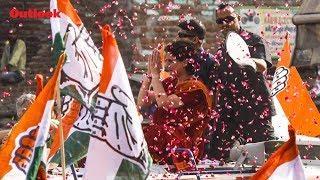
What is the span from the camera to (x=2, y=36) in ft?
47.6

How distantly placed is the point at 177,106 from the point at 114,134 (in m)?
2.06

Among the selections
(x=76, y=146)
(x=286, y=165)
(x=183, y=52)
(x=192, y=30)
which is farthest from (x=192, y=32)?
(x=286, y=165)

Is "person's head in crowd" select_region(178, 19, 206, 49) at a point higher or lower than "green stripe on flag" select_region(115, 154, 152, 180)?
higher

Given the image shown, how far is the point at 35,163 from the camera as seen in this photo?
496 centimetres

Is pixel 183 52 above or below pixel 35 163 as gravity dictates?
above

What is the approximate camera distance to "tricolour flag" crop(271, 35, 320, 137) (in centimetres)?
828

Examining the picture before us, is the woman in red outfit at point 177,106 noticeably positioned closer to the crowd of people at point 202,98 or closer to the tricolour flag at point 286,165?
the crowd of people at point 202,98

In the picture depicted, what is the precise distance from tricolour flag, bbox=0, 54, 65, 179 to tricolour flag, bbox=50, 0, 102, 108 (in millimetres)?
486

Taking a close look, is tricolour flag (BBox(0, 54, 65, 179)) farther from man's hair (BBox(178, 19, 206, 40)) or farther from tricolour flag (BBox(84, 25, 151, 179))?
man's hair (BBox(178, 19, 206, 40))

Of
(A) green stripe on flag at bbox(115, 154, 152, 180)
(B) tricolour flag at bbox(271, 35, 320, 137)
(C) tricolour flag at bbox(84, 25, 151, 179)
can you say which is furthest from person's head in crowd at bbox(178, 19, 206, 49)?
(A) green stripe on flag at bbox(115, 154, 152, 180)

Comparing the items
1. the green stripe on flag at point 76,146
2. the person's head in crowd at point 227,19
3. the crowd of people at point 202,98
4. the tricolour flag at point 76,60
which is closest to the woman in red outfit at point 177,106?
the crowd of people at point 202,98

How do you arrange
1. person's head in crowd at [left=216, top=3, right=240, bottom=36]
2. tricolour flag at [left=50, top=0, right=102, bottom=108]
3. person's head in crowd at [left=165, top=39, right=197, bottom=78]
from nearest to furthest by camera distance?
tricolour flag at [left=50, top=0, right=102, bottom=108] < person's head in crowd at [left=165, top=39, right=197, bottom=78] < person's head in crowd at [left=216, top=3, right=240, bottom=36]

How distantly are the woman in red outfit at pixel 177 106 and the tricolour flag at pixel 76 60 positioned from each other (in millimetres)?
1194

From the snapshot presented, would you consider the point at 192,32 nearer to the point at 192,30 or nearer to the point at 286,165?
the point at 192,30
